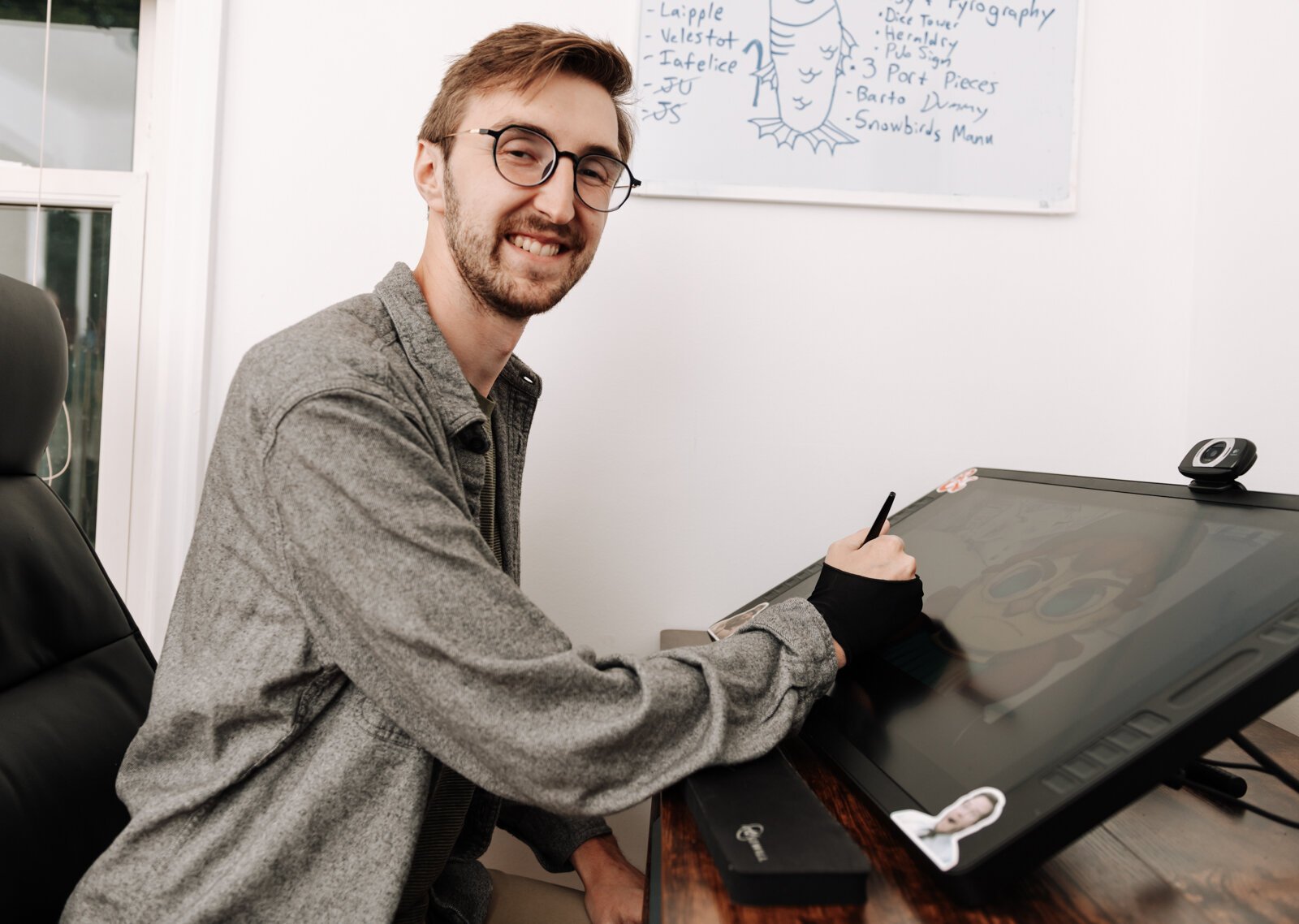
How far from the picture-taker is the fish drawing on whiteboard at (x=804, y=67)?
1.24 m

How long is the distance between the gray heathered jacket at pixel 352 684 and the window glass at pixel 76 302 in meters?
0.76

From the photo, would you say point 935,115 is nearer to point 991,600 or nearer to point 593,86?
point 593,86

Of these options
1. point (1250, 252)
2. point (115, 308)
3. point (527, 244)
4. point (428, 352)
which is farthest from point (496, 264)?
point (1250, 252)

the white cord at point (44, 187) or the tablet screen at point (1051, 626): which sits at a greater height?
the white cord at point (44, 187)

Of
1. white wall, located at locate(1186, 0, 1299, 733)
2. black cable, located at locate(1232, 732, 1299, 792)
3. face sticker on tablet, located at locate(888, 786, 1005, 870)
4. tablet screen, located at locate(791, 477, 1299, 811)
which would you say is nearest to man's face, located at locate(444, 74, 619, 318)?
tablet screen, located at locate(791, 477, 1299, 811)

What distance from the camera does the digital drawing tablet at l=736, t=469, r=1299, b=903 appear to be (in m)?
0.48

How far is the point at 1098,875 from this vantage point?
57 centimetres

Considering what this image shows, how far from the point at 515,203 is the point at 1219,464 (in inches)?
29.2

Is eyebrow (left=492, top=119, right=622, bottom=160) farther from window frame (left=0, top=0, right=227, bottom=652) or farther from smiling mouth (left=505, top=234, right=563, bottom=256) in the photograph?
window frame (left=0, top=0, right=227, bottom=652)

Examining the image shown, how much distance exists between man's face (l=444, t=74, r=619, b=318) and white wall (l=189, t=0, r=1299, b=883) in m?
0.35

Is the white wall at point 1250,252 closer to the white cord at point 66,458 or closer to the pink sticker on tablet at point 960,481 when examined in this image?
the pink sticker on tablet at point 960,481

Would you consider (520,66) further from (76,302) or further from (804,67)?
(76,302)

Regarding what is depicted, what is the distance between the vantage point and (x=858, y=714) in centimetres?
73

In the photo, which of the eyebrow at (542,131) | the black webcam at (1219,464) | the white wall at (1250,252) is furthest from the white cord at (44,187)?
the white wall at (1250,252)
